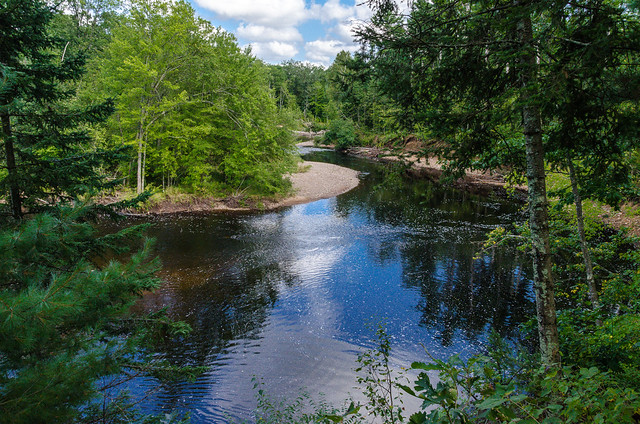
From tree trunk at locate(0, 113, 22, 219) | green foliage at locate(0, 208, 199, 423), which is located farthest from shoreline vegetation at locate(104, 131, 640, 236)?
green foliage at locate(0, 208, 199, 423)

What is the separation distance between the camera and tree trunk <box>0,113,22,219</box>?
5.14 m

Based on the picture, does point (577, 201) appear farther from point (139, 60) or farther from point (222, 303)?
point (139, 60)

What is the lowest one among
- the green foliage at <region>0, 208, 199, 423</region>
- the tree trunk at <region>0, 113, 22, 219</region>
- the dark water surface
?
the dark water surface

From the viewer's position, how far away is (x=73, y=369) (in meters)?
2.91

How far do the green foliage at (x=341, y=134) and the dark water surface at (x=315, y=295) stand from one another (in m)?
33.4

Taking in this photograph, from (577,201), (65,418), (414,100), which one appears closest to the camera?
(65,418)

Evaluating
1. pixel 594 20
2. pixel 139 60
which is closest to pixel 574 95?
pixel 594 20

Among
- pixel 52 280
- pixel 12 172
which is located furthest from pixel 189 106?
pixel 52 280

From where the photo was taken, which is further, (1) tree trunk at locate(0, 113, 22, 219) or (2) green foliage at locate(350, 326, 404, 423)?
(1) tree trunk at locate(0, 113, 22, 219)

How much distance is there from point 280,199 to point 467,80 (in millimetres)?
20454

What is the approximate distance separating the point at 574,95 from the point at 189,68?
20.4m

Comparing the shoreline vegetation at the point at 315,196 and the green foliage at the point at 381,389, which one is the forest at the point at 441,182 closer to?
the green foliage at the point at 381,389

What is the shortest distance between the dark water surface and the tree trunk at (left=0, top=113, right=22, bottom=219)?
4.48 m

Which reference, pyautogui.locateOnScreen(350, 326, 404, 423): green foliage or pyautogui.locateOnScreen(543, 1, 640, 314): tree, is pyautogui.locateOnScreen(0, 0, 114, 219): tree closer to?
pyautogui.locateOnScreen(350, 326, 404, 423): green foliage
